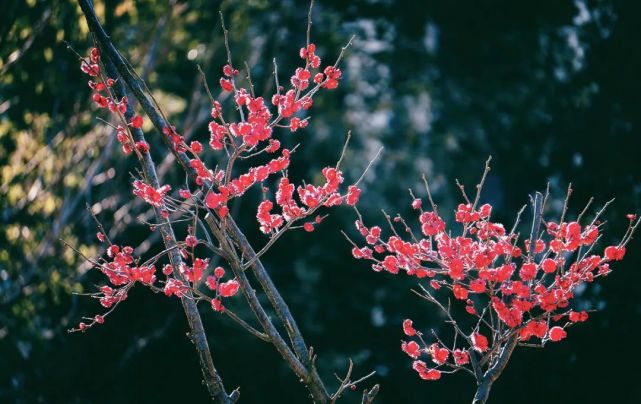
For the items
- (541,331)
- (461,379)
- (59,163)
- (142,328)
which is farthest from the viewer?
(461,379)

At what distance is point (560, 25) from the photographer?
7777 mm

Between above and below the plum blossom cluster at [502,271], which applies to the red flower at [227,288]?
above

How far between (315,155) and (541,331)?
690 centimetres

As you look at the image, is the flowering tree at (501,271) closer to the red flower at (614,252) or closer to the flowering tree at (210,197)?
the red flower at (614,252)

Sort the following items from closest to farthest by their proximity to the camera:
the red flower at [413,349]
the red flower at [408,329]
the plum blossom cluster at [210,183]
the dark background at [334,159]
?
the plum blossom cluster at [210,183], the red flower at [413,349], the red flower at [408,329], the dark background at [334,159]

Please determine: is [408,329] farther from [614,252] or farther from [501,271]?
[614,252]

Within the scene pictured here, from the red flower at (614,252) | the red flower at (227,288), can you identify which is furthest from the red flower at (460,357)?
the red flower at (227,288)

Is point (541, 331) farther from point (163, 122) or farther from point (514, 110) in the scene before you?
point (514, 110)

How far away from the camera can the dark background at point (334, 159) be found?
557cm

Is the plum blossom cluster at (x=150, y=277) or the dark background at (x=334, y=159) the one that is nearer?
the plum blossom cluster at (x=150, y=277)

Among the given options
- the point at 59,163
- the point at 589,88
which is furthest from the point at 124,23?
the point at 589,88

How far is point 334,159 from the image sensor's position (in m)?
9.23

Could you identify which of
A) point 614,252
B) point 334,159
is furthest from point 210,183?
point 334,159

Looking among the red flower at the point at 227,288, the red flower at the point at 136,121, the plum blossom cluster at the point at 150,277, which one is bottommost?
the red flower at the point at 227,288
